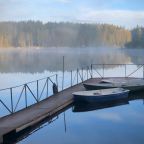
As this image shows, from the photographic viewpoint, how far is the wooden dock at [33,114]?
529 inches

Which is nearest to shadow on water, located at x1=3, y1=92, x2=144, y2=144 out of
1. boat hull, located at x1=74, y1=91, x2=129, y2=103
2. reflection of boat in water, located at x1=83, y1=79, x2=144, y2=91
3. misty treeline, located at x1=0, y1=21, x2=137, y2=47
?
boat hull, located at x1=74, y1=91, x2=129, y2=103

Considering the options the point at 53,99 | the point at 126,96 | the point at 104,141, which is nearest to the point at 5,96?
the point at 53,99

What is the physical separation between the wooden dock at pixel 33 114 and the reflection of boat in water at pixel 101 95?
542 millimetres

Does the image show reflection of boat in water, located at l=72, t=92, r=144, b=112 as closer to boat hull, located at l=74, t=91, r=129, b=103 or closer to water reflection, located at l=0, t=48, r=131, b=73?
boat hull, located at l=74, t=91, r=129, b=103

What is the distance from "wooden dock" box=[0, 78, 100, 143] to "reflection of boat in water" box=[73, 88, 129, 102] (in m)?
0.54

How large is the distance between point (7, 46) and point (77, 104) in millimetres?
144169

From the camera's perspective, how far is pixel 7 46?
527 ft

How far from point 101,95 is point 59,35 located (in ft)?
504

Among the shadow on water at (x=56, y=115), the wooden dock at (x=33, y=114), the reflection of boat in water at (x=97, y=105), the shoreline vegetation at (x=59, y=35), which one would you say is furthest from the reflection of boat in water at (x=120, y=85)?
the shoreline vegetation at (x=59, y=35)

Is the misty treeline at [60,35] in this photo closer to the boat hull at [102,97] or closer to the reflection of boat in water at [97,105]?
the reflection of boat in water at [97,105]

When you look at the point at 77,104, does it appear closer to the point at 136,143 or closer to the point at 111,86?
the point at 111,86

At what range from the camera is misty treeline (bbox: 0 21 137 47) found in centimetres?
16562

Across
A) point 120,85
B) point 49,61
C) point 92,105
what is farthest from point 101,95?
point 49,61

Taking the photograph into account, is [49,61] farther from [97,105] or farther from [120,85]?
[97,105]
